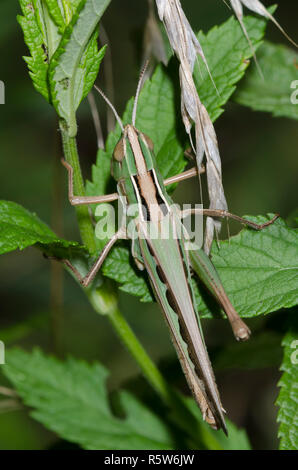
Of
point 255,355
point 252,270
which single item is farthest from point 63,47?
point 255,355

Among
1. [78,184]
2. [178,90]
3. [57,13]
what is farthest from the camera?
[178,90]

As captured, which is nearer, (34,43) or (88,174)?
(34,43)

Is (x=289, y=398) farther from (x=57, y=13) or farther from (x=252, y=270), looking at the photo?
(x=57, y=13)

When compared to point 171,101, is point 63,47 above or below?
above

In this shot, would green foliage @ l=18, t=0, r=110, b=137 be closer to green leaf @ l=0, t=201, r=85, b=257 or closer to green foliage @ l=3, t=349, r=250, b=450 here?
green leaf @ l=0, t=201, r=85, b=257

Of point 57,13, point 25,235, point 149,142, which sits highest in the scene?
point 57,13

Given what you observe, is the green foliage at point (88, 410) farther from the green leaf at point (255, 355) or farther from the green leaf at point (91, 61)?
the green leaf at point (91, 61)

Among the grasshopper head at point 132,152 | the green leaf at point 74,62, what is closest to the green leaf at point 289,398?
the grasshopper head at point 132,152

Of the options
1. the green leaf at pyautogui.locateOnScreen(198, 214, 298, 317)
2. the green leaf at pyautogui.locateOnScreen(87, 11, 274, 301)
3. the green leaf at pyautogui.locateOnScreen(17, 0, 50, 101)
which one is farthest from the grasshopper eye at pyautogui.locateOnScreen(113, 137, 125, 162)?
the green leaf at pyautogui.locateOnScreen(198, 214, 298, 317)
